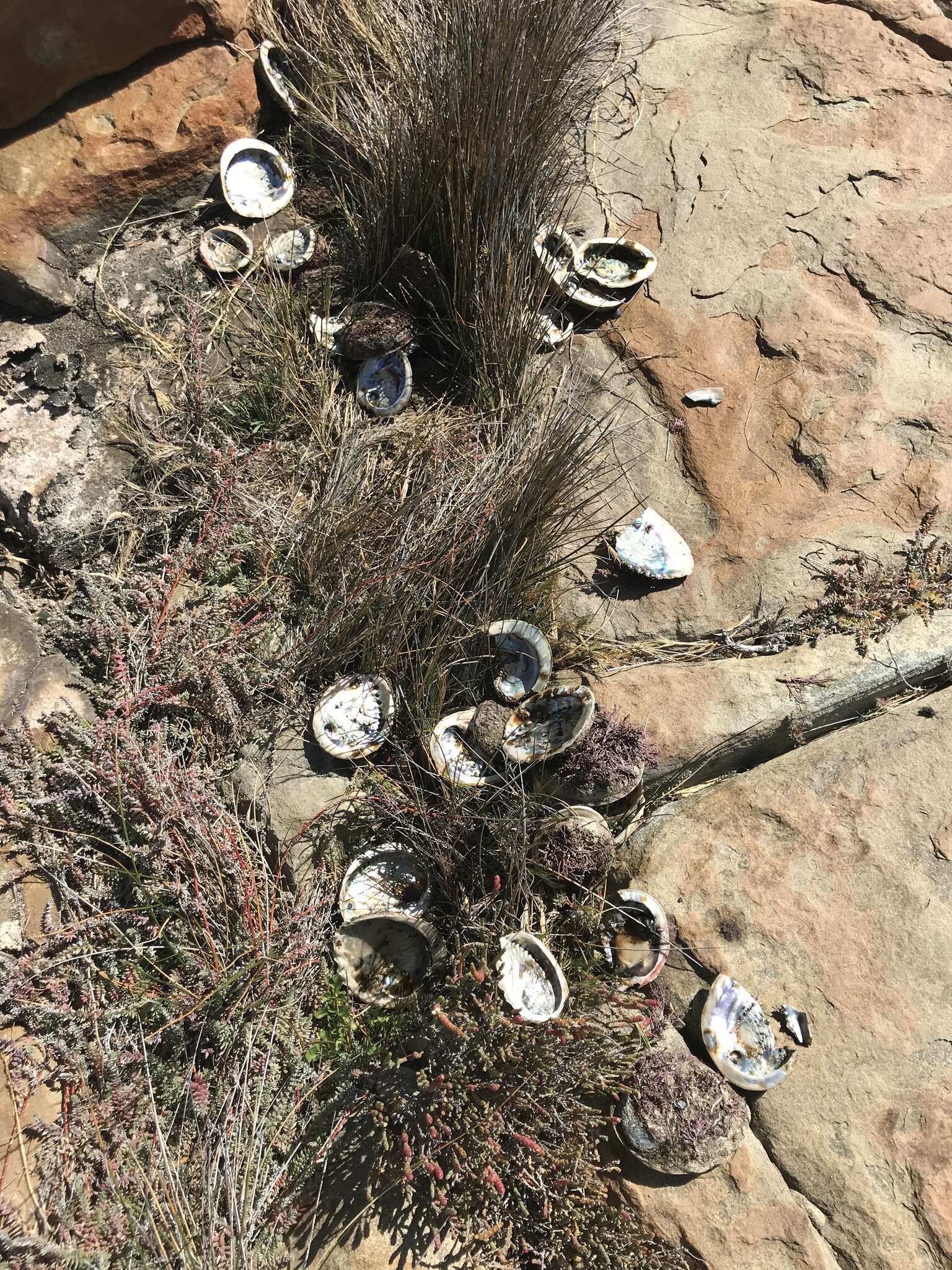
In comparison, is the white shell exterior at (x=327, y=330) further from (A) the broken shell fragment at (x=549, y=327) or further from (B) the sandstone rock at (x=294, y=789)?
(B) the sandstone rock at (x=294, y=789)

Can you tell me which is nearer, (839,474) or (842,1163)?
(842,1163)

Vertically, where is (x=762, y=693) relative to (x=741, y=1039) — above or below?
above

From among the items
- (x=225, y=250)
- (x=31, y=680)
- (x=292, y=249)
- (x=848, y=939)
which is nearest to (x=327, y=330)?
(x=292, y=249)

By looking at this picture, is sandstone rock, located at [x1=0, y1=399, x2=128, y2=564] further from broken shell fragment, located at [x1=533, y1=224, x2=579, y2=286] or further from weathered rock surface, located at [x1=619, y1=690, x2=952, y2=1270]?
weathered rock surface, located at [x1=619, y1=690, x2=952, y2=1270]

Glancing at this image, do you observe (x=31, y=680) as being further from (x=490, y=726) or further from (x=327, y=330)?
(x=327, y=330)

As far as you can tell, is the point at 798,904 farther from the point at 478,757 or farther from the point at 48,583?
the point at 48,583

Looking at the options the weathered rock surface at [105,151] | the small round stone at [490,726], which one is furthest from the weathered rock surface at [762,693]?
the weathered rock surface at [105,151]

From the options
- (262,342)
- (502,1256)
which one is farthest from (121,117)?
(502,1256)
